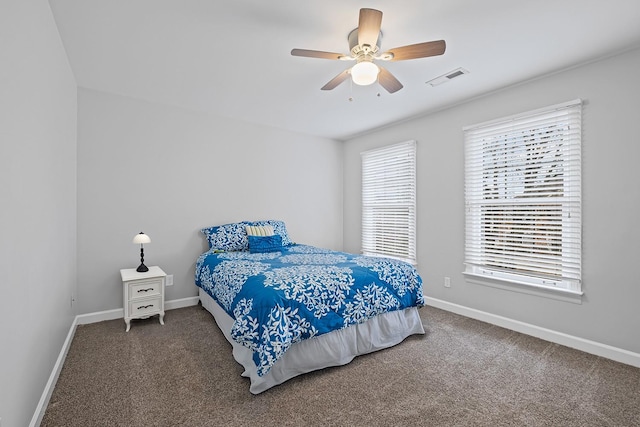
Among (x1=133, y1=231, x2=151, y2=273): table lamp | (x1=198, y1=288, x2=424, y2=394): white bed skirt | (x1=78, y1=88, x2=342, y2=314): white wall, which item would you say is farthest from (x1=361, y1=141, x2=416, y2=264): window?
(x1=133, y1=231, x2=151, y2=273): table lamp

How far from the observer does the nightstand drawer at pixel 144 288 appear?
3.09m

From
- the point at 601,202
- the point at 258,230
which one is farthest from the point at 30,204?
the point at 601,202

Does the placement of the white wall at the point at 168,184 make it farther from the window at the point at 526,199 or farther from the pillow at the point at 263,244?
the window at the point at 526,199

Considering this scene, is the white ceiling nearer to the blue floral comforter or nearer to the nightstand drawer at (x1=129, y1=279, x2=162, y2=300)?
the blue floral comforter

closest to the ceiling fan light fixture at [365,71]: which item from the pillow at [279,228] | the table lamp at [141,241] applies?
the pillow at [279,228]

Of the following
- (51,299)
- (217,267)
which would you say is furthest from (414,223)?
(51,299)

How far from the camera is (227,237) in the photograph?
3.91 meters

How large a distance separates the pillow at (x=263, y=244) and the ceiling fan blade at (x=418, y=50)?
8.42 ft

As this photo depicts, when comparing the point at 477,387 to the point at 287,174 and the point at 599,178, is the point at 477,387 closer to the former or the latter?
the point at 599,178

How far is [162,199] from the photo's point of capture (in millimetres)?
3736

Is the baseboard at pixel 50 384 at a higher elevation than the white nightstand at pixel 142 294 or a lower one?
lower

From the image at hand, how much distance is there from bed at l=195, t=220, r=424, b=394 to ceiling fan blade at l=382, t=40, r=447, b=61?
5.74ft

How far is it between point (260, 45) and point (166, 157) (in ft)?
6.81

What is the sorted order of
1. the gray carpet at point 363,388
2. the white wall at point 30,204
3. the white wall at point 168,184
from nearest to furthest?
the white wall at point 30,204 → the gray carpet at point 363,388 → the white wall at point 168,184
